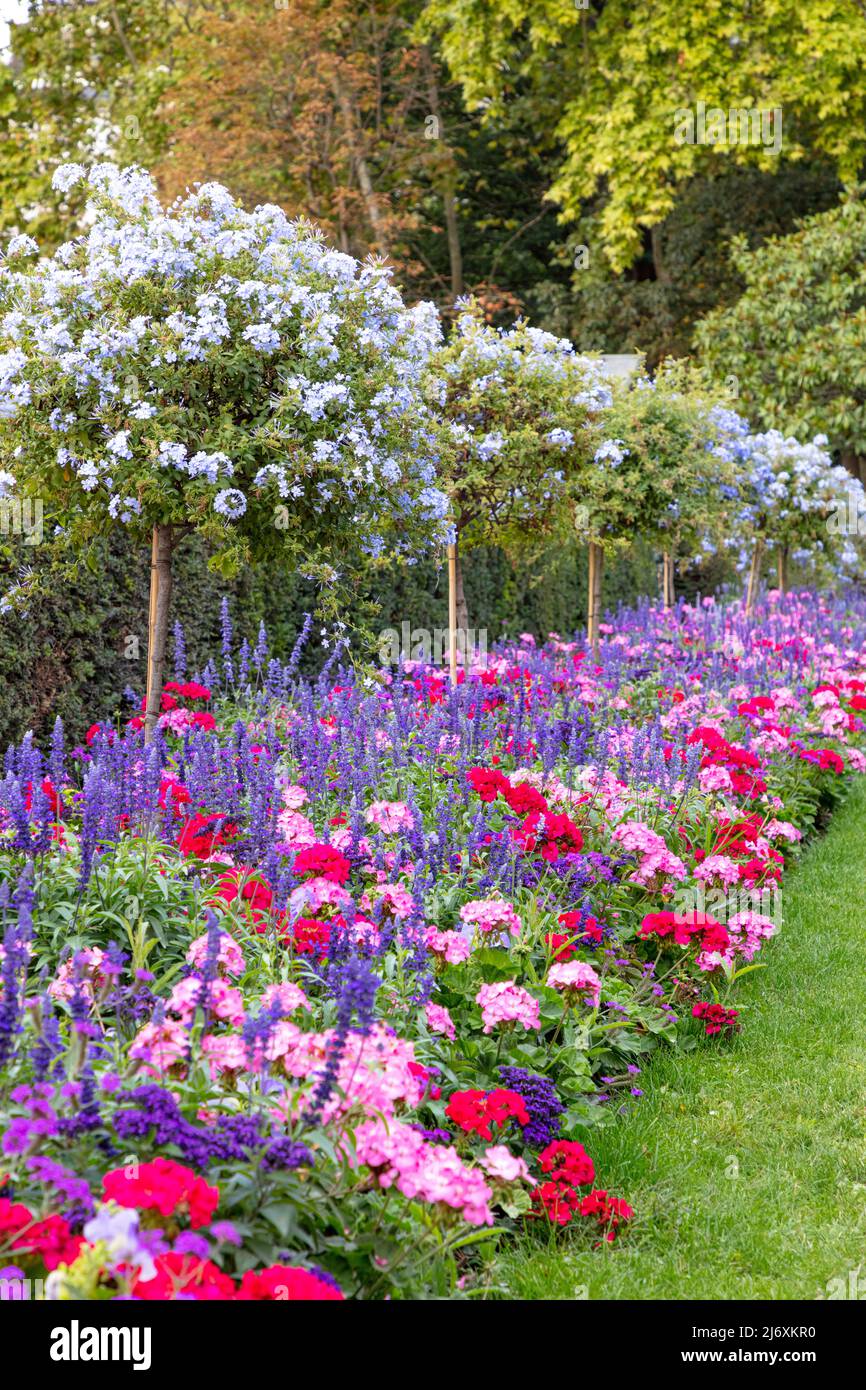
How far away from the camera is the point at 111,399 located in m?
4.93

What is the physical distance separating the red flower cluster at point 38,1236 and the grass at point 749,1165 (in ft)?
4.26

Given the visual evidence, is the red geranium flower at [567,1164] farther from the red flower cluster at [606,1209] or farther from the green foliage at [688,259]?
the green foliage at [688,259]

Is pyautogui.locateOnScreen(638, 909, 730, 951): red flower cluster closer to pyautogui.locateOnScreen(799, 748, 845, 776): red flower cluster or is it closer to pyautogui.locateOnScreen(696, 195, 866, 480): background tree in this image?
pyautogui.locateOnScreen(799, 748, 845, 776): red flower cluster

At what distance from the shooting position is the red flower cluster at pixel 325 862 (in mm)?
3543

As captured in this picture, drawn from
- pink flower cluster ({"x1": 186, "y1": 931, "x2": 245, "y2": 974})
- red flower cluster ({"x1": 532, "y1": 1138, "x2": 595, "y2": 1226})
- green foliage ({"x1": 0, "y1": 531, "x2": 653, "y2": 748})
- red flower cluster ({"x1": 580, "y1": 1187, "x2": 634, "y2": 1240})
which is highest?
green foliage ({"x1": 0, "y1": 531, "x2": 653, "y2": 748})

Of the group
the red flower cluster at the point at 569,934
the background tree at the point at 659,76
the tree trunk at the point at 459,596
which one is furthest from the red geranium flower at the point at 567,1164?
the background tree at the point at 659,76

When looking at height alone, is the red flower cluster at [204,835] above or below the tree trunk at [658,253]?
below

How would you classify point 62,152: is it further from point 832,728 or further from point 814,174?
point 832,728

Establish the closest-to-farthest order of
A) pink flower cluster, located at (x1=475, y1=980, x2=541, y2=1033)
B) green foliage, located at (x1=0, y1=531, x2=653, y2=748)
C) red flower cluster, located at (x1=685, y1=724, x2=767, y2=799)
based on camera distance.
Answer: pink flower cluster, located at (x1=475, y1=980, x2=541, y2=1033) < red flower cluster, located at (x1=685, y1=724, x2=767, y2=799) < green foliage, located at (x1=0, y1=531, x2=653, y2=748)

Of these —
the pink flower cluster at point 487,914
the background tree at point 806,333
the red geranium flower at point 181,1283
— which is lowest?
the red geranium flower at point 181,1283

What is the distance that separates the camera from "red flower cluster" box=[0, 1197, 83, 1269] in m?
1.96

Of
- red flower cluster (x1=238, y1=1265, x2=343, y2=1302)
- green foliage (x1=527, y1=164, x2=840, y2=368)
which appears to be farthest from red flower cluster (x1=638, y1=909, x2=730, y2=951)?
green foliage (x1=527, y1=164, x2=840, y2=368)

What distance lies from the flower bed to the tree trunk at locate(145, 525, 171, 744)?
0.64ft

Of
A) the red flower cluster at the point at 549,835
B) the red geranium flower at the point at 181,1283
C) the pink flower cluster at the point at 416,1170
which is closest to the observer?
the red geranium flower at the point at 181,1283
